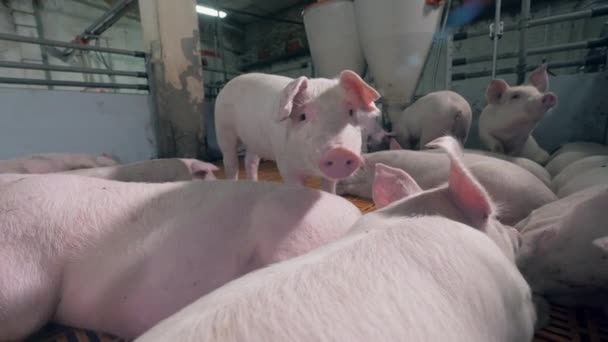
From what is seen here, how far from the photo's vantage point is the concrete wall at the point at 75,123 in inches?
84.4

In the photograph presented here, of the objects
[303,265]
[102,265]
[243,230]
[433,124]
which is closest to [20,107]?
[102,265]

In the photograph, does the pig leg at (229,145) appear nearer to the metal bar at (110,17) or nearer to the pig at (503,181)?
the pig at (503,181)

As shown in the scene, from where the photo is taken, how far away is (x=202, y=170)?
4.31 ft

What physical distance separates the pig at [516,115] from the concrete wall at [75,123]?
8.82ft

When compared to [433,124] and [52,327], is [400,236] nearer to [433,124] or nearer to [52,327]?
[52,327]

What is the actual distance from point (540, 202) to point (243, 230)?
3.52 feet

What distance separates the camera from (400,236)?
1.41 feet

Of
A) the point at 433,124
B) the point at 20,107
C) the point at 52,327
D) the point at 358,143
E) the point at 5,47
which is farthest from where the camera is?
the point at 5,47

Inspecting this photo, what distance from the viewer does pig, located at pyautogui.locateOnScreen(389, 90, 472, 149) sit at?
240 centimetres

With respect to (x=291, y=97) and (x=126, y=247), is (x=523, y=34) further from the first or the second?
(x=126, y=247)

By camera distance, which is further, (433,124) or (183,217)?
(433,124)

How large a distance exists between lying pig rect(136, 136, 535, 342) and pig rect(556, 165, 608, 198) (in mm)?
987

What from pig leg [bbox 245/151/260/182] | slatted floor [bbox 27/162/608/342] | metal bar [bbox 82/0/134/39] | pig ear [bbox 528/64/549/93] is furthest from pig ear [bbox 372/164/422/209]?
metal bar [bbox 82/0/134/39]

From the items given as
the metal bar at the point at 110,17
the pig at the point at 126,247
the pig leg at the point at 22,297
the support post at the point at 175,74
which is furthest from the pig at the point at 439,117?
the metal bar at the point at 110,17
